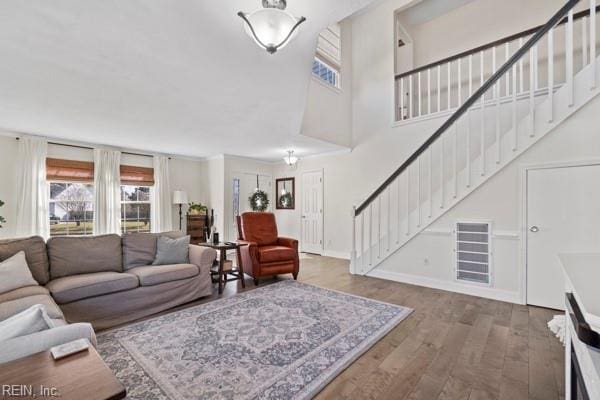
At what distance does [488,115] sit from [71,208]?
7.34 metres

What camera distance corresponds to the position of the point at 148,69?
114 inches

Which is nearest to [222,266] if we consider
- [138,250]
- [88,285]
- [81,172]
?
[138,250]

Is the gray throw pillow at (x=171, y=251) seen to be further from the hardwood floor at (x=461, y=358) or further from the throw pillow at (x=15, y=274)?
the hardwood floor at (x=461, y=358)

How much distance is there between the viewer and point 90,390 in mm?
920

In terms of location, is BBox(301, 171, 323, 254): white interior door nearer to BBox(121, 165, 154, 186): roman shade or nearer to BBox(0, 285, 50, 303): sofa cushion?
BBox(121, 165, 154, 186): roman shade

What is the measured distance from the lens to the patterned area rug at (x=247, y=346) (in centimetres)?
177

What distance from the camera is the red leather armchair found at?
399 centimetres

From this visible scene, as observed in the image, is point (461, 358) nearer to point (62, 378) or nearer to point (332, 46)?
point (62, 378)

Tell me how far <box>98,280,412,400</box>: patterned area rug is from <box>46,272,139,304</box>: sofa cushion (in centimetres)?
40

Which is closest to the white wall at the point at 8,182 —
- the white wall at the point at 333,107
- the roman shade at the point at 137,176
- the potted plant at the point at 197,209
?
the roman shade at the point at 137,176

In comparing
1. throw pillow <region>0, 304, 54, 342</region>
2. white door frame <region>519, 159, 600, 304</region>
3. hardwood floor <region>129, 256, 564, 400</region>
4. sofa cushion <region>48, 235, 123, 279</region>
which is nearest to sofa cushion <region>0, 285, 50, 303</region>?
sofa cushion <region>48, 235, 123, 279</region>

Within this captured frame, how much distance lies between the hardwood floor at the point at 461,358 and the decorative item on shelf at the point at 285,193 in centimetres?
404

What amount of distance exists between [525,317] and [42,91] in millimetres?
5820

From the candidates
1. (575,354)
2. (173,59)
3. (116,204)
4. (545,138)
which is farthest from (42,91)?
(545,138)
